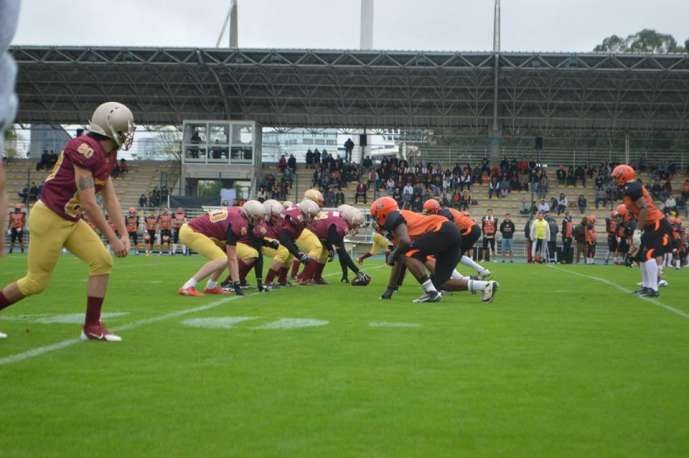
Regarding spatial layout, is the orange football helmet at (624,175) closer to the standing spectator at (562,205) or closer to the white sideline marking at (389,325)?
the white sideline marking at (389,325)

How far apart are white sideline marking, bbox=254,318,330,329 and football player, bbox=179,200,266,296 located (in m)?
3.36

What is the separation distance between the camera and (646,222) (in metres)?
14.1

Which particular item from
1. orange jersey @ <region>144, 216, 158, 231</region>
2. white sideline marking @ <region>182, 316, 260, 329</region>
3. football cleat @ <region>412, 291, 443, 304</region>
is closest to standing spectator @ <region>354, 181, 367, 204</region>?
orange jersey @ <region>144, 216, 158, 231</region>

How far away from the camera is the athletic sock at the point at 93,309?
759 cm

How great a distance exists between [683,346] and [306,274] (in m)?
9.70

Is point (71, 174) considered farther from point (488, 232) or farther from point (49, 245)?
point (488, 232)

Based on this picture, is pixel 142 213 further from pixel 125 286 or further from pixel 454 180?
pixel 125 286

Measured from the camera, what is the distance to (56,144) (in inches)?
2776

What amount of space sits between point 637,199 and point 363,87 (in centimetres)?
3529

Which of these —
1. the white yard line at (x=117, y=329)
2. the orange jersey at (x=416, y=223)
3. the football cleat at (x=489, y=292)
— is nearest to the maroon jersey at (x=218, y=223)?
the white yard line at (x=117, y=329)

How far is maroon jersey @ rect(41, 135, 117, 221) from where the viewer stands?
742cm

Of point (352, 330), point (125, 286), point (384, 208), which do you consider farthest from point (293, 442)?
point (125, 286)

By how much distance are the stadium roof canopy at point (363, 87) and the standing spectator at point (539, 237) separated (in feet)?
41.5

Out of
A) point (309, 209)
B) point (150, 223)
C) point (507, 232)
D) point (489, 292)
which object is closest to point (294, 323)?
point (489, 292)
